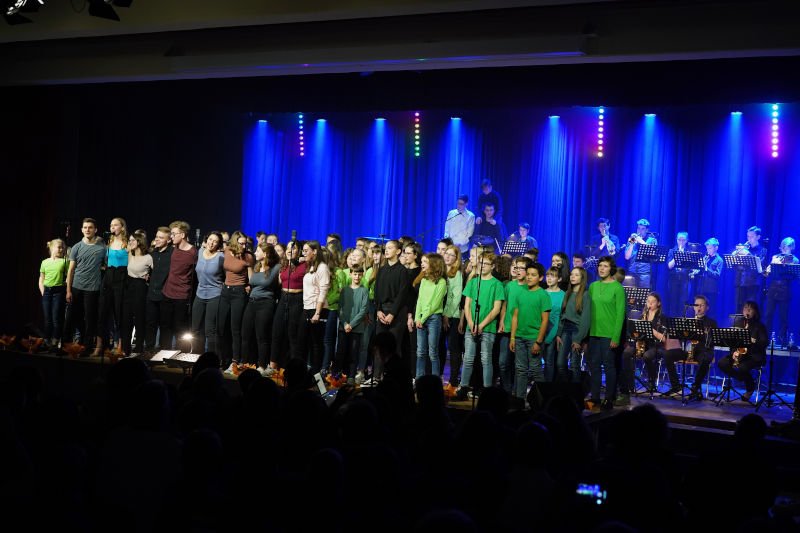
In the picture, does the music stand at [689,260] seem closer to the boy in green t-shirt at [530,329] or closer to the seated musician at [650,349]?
the seated musician at [650,349]

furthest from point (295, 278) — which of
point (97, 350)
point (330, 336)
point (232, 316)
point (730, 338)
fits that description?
point (730, 338)

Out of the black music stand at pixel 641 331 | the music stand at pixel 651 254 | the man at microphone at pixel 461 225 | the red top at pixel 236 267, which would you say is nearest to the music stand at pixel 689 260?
the music stand at pixel 651 254

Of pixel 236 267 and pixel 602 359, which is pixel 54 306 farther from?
pixel 602 359

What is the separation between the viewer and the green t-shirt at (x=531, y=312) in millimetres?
8406

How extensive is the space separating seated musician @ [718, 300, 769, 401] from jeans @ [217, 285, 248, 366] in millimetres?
5736

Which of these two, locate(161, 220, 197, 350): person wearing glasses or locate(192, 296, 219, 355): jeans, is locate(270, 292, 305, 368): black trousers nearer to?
locate(192, 296, 219, 355): jeans

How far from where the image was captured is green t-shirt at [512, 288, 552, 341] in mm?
8406

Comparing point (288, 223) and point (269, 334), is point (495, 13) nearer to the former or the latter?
point (269, 334)

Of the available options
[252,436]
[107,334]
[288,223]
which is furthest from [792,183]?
[252,436]

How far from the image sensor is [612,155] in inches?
567

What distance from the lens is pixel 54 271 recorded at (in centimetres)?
1073

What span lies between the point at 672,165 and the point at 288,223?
7370 millimetres

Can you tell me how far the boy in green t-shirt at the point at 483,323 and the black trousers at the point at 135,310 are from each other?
398 centimetres

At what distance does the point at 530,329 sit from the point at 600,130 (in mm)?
7095
